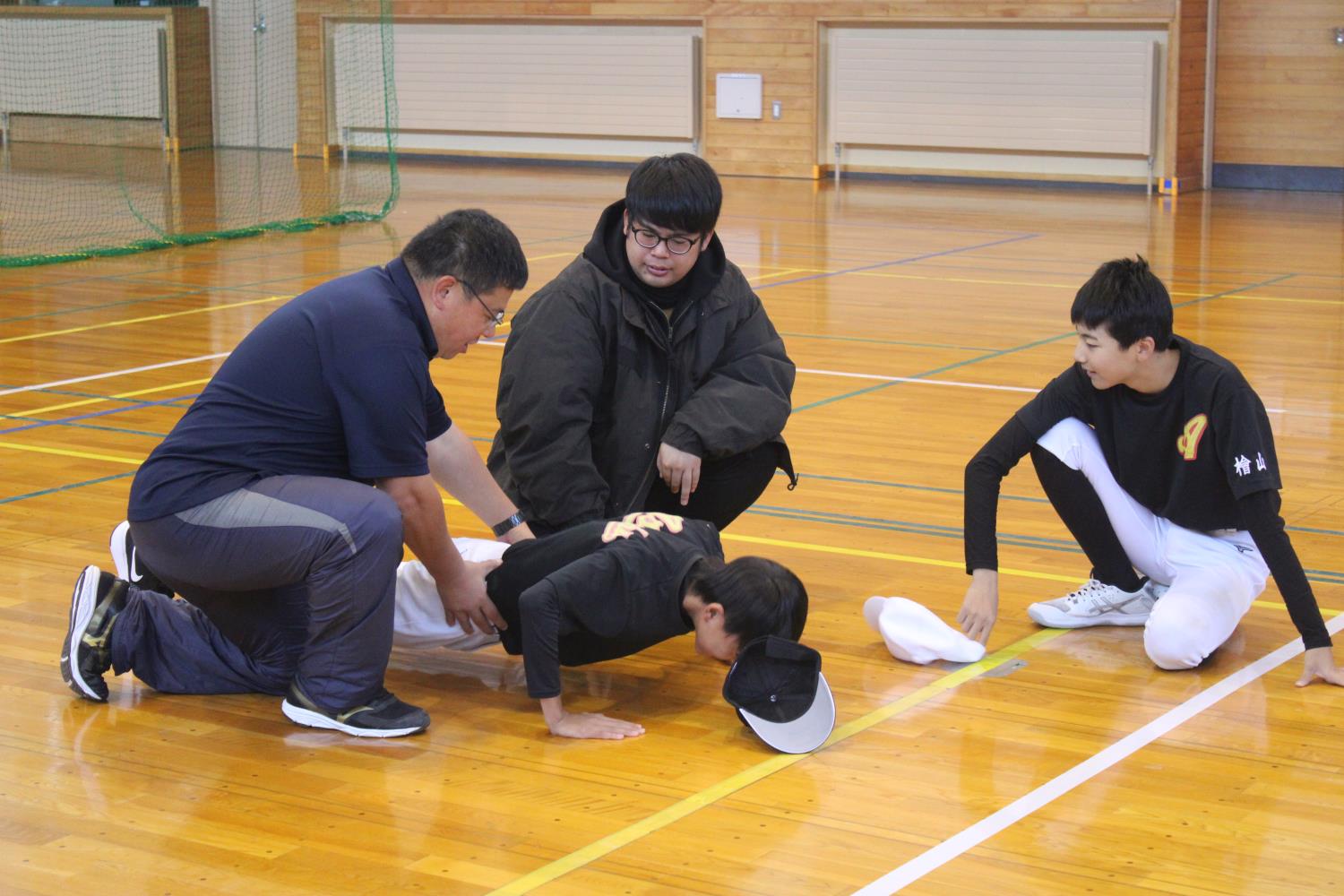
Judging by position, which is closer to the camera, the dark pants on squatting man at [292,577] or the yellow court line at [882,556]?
the dark pants on squatting man at [292,577]

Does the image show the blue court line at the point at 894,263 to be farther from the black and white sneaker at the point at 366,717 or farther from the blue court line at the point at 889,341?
the black and white sneaker at the point at 366,717

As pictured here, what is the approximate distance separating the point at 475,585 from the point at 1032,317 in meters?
4.96

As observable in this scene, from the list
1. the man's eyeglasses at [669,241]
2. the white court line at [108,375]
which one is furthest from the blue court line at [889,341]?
the man's eyeglasses at [669,241]

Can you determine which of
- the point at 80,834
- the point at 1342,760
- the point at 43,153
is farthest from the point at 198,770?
the point at 43,153

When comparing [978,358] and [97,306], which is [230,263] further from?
[978,358]

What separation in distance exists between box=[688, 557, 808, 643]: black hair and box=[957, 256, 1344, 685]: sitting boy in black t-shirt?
1.75 feet

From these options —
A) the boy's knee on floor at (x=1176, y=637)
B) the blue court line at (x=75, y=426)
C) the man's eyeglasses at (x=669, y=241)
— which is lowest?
the boy's knee on floor at (x=1176, y=637)

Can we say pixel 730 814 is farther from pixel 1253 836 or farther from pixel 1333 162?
pixel 1333 162

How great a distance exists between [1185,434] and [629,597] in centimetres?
111

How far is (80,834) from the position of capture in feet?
8.10

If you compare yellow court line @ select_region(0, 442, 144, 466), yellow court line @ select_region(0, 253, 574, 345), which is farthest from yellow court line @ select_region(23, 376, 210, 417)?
yellow court line @ select_region(0, 253, 574, 345)

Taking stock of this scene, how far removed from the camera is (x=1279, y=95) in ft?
43.1

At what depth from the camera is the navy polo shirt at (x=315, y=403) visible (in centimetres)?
280

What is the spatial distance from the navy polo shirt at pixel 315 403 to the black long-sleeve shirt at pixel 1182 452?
3.64 ft
